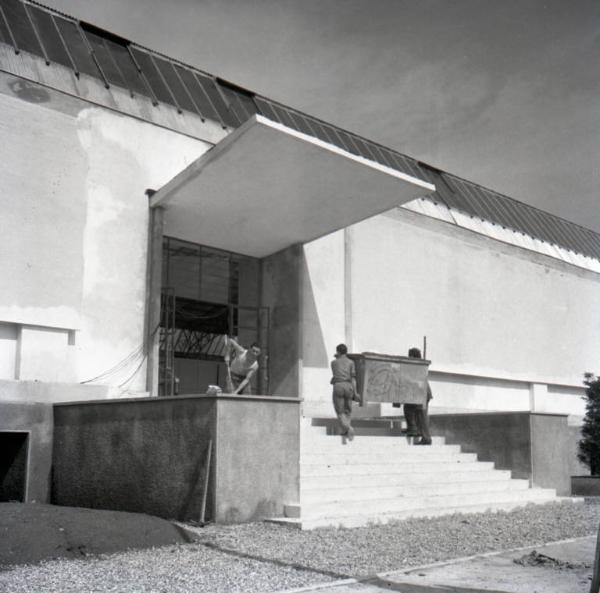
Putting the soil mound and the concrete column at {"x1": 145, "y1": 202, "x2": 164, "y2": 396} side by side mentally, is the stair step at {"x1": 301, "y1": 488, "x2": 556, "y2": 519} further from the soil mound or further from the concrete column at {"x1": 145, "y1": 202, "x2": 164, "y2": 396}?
the concrete column at {"x1": 145, "y1": 202, "x2": 164, "y2": 396}

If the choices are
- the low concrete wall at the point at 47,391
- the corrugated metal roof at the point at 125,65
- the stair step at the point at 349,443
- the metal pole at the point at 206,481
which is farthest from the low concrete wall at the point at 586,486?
the corrugated metal roof at the point at 125,65

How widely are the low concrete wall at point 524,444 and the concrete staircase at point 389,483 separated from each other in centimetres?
32

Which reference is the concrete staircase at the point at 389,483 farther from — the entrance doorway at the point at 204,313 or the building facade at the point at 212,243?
the building facade at the point at 212,243

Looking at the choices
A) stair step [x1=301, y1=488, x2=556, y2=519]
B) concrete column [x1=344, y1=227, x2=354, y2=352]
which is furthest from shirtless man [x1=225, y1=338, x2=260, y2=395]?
concrete column [x1=344, y1=227, x2=354, y2=352]

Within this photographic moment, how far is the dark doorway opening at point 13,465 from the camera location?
1133cm

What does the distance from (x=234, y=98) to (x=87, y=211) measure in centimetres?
A: 669

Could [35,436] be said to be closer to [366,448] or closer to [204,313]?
[366,448]

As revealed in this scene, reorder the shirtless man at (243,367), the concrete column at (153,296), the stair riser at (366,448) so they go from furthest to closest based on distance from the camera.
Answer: the concrete column at (153,296)
the shirtless man at (243,367)
the stair riser at (366,448)

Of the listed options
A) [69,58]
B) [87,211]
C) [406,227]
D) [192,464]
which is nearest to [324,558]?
[192,464]

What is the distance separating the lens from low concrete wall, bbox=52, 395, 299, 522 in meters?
8.88

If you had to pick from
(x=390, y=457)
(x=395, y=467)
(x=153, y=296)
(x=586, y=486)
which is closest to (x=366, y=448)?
(x=390, y=457)

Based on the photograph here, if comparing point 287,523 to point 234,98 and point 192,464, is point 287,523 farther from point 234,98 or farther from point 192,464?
point 234,98

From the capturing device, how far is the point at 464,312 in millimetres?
21422

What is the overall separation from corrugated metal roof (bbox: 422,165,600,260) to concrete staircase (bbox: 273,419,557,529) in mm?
11467
